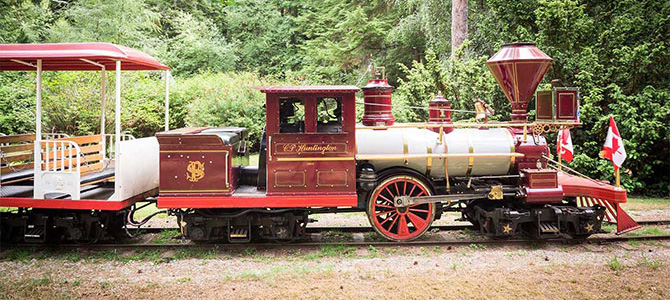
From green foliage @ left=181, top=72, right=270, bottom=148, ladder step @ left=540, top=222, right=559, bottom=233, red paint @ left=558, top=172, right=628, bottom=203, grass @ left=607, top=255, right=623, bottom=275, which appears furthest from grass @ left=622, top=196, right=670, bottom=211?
green foliage @ left=181, top=72, right=270, bottom=148

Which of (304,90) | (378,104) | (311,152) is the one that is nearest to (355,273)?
(311,152)

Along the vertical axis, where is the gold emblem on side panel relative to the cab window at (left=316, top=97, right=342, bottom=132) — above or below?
below

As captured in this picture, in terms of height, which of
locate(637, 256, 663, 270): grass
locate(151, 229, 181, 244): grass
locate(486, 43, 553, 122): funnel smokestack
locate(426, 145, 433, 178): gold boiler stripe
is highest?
locate(486, 43, 553, 122): funnel smokestack

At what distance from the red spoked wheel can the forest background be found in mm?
3687

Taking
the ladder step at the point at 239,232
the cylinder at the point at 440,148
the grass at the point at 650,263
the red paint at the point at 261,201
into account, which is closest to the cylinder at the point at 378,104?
the cylinder at the point at 440,148

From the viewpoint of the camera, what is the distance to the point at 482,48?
16062 millimetres

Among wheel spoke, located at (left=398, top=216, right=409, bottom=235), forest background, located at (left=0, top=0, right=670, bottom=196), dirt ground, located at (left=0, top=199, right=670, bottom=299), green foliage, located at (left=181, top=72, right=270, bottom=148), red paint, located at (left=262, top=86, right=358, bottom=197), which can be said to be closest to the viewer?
dirt ground, located at (left=0, top=199, right=670, bottom=299)

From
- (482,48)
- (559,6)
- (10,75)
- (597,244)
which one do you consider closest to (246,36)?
(10,75)

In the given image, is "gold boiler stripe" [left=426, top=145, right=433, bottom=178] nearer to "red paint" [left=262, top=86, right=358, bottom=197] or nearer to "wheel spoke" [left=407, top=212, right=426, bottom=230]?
"wheel spoke" [left=407, top=212, right=426, bottom=230]

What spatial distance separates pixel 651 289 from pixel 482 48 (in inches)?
463

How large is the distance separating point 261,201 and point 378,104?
2.53 m

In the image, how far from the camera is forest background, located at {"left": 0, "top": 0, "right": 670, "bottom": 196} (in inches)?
457

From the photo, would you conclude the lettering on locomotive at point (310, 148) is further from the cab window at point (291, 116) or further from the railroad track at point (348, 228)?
the railroad track at point (348, 228)

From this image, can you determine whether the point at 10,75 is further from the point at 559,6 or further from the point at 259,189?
the point at 559,6
